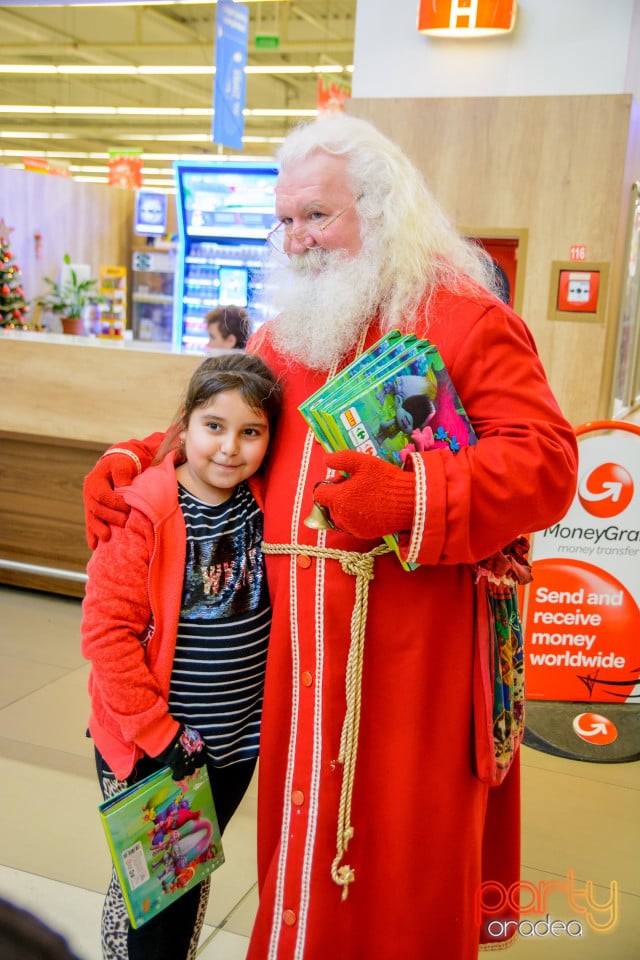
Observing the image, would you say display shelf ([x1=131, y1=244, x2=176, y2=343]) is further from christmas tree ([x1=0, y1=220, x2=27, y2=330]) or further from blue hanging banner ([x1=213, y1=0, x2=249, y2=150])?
blue hanging banner ([x1=213, y1=0, x2=249, y2=150])

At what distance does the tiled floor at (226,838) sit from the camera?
221cm

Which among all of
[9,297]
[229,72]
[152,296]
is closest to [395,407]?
[9,297]

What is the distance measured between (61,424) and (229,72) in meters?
5.46

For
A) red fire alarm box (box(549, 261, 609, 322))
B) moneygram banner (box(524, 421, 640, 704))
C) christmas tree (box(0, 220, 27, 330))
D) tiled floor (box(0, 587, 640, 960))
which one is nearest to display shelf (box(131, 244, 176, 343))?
christmas tree (box(0, 220, 27, 330))

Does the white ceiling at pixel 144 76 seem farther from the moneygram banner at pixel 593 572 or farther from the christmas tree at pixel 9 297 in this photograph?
the moneygram banner at pixel 593 572

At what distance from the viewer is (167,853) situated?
154 cm

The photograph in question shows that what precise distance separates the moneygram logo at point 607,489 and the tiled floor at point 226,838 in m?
0.93

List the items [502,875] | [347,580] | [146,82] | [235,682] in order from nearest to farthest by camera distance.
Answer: [347,580] < [235,682] < [502,875] < [146,82]

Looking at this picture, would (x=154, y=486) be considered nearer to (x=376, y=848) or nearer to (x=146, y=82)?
(x=376, y=848)

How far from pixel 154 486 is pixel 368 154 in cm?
71

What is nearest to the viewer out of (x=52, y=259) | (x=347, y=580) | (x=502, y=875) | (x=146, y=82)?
(x=347, y=580)

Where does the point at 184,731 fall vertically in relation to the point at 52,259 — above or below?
below

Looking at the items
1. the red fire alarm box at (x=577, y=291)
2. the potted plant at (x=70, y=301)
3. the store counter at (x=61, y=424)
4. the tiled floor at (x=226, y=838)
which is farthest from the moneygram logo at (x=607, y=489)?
the potted plant at (x=70, y=301)

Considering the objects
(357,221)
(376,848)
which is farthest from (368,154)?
(376,848)
